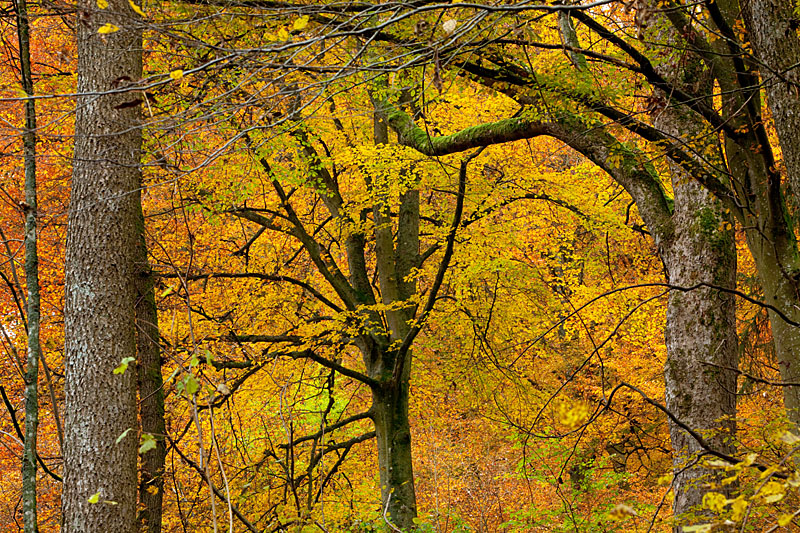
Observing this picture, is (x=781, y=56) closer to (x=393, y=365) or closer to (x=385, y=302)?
(x=393, y=365)

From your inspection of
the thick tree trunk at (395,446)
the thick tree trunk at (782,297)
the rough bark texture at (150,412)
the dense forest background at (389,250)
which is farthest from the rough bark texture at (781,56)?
the thick tree trunk at (395,446)

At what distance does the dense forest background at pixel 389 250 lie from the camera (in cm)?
361

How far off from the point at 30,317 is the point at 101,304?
2.68 feet

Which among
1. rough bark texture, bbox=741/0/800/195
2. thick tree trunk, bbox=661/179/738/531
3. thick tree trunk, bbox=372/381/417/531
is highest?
rough bark texture, bbox=741/0/800/195

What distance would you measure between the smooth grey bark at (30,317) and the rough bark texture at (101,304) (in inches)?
18.3

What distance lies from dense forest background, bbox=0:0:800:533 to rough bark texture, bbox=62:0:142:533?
2 cm

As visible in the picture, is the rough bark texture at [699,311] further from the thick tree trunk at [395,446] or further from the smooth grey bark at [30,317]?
the thick tree trunk at [395,446]

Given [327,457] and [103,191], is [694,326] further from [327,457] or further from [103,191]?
[327,457]

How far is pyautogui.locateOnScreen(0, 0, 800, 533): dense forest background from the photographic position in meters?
3.61

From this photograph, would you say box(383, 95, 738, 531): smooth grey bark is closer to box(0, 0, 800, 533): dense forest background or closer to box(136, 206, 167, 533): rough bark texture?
box(0, 0, 800, 533): dense forest background

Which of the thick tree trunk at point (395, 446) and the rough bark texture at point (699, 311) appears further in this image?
the thick tree trunk at point (395, 446)

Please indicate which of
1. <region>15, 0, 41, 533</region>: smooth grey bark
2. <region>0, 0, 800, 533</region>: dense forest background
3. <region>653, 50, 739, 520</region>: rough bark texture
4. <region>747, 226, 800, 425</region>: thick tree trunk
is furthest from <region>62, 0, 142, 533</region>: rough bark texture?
<region>653, 50, 739, 520</region>: rough bark texture

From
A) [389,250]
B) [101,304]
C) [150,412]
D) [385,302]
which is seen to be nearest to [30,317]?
[101,304]

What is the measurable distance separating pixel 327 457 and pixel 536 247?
18.8 feet
